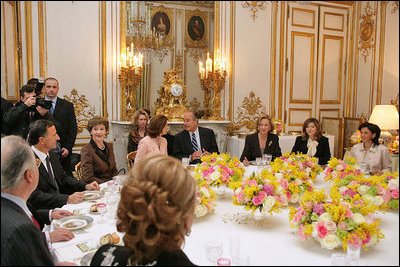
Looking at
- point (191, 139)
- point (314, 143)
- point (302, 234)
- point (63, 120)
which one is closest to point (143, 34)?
point (63, 120)

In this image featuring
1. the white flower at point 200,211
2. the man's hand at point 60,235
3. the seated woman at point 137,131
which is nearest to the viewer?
the man's hand at point 60,235

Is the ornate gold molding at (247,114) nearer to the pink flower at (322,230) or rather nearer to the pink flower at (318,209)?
the pink flower at (318,209)

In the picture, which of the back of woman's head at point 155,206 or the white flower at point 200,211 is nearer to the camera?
the back of woman's head at point 155,206

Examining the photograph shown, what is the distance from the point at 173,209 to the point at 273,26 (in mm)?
5995

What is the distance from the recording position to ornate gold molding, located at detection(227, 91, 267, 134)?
6141mm

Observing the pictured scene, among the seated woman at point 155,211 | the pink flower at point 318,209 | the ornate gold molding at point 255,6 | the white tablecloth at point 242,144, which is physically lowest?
the white tablecloth at point 242,144

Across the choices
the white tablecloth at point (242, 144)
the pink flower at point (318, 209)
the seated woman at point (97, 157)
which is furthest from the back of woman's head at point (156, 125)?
the white tablecloth at point (242, 144)

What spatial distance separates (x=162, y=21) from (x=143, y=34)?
465 mm

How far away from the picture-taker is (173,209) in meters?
0.96

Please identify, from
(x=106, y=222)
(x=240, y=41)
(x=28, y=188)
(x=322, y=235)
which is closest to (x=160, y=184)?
(x=28, y=188)

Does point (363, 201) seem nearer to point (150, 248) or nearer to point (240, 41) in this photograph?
point (150, 248)

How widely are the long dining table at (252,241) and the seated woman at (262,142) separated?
1852 millimetres

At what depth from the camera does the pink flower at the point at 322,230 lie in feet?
4.63

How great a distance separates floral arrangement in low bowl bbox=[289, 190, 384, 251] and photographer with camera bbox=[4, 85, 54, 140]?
2.89 meters
